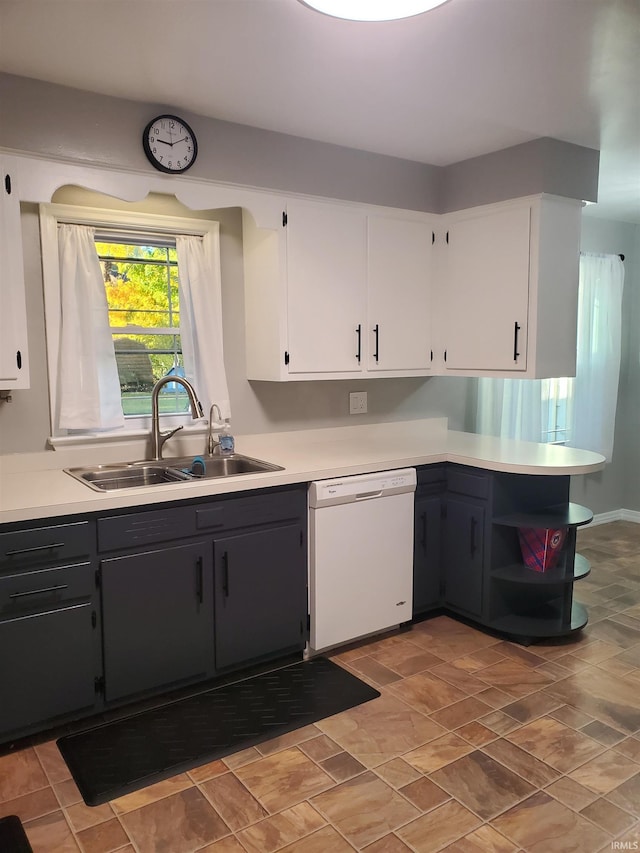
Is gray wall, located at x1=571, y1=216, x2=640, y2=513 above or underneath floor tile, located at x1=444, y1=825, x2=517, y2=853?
above

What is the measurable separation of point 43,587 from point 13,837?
29.2 inches

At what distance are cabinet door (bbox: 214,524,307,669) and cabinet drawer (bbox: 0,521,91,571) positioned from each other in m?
Result: 0.54

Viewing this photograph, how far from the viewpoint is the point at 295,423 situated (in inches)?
143

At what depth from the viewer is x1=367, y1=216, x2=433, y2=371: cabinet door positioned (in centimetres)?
352

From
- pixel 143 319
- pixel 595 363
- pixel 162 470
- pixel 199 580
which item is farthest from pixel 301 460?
pixel 595 363

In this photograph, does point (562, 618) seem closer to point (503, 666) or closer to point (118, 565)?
point (503, 666)

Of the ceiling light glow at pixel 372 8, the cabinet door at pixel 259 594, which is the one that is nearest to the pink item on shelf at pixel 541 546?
the cabinet door at pixel 259 594

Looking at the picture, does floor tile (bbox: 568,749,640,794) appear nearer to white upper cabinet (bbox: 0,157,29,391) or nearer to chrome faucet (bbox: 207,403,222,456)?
chrome faucet (bbox: 207,403,222,456)

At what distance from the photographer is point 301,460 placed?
3.13 metres

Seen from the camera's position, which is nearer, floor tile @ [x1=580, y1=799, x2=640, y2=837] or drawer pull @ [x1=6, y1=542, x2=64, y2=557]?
floor tile @ [x1=580, y1=799, x2=640, y2=837]

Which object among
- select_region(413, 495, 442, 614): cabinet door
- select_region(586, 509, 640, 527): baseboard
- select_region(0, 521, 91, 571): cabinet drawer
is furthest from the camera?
select_region(586, 509, 640, 527): baseboard

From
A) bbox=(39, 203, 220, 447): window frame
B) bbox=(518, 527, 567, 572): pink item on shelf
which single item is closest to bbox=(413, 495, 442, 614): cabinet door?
bbox=(518, 527, 567, 572): pink item on shelf

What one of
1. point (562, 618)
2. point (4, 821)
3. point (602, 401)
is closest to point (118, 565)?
point (4, 821)

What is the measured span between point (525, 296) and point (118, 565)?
234 centimetres
